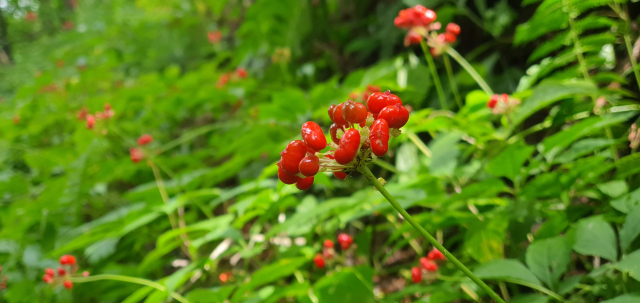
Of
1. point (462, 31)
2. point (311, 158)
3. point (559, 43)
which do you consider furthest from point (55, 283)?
point (462, 31)

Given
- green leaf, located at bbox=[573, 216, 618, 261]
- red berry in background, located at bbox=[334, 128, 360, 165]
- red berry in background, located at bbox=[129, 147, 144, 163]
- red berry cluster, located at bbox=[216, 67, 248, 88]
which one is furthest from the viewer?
red berry cluster, located at bbox=[216, 67, 248, 88]

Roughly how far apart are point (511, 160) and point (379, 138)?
58cm

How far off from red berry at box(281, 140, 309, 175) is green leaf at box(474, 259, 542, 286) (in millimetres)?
446

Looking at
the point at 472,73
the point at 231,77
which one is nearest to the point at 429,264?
the point at 472,73

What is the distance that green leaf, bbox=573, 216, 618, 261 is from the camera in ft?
2.12

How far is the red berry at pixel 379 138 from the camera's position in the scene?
442 mm

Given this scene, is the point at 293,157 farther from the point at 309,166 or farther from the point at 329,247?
the point at 329,247

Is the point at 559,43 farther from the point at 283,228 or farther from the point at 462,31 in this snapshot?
the point at 462,31

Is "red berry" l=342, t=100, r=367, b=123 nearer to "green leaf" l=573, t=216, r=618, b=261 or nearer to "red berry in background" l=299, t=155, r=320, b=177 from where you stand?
"red berry in background" l=299, t=155, r=320, b=177

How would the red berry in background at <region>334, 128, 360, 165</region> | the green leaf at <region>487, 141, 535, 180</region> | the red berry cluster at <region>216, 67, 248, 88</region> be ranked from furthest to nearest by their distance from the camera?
1. the red berry cluster at <region>216, 67, 248, 88</region>
2. the green leaf at <region>487, 141, 535, 180</region>
3. the red berry in background at <region>334, 128, 360, 165</region>

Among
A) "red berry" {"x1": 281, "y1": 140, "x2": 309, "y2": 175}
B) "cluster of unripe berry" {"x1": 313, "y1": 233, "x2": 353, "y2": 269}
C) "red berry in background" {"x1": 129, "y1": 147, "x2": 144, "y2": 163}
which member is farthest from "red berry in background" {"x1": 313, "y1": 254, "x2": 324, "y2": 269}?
"red berry in background" {"x1": 129, "y1": 147, "x2": 144, "y2": 163}

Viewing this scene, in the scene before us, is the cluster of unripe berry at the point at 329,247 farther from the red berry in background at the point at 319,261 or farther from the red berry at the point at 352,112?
the red berry at the point at 352,112

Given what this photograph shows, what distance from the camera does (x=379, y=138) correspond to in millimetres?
447

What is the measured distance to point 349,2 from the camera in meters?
3.18
